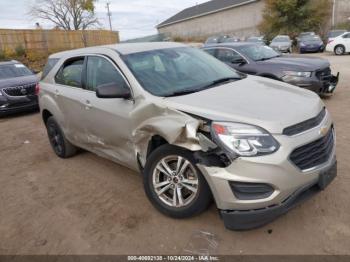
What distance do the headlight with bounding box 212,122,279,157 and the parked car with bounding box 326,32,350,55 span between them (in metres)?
21.9

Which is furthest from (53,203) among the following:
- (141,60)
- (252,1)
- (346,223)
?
(252,1)

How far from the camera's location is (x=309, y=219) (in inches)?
121

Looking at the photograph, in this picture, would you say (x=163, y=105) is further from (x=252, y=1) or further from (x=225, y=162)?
(x=252, y=1)

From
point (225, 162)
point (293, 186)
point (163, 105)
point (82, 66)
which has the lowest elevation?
point (293, 186)

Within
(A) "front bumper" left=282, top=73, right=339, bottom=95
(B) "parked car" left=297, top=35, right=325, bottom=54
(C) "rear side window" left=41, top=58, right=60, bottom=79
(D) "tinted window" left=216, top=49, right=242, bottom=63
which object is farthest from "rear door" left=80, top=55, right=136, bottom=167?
(B) "parked car" left=297, top=35, right=325, bottom=54

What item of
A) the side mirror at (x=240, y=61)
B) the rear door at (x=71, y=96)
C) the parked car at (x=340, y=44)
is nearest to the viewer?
the rear door at (x=71, y=96)

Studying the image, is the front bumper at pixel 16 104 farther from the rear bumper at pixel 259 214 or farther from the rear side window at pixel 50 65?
the rear bumper at pixel 259 214

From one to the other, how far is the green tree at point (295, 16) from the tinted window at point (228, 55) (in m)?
27.0

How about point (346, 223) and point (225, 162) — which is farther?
point (346, 223)

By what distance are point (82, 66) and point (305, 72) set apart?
16.8 ft

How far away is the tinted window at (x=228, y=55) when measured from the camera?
8.23m

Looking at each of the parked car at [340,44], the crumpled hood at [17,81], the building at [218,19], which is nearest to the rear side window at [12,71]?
the crumpled hood at [17,81]

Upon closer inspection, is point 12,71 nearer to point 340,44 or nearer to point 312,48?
point 340,44

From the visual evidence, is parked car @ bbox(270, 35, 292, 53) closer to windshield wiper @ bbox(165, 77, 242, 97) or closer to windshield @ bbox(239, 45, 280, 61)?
windshield @ bbox(239, 45, 280, 61)
